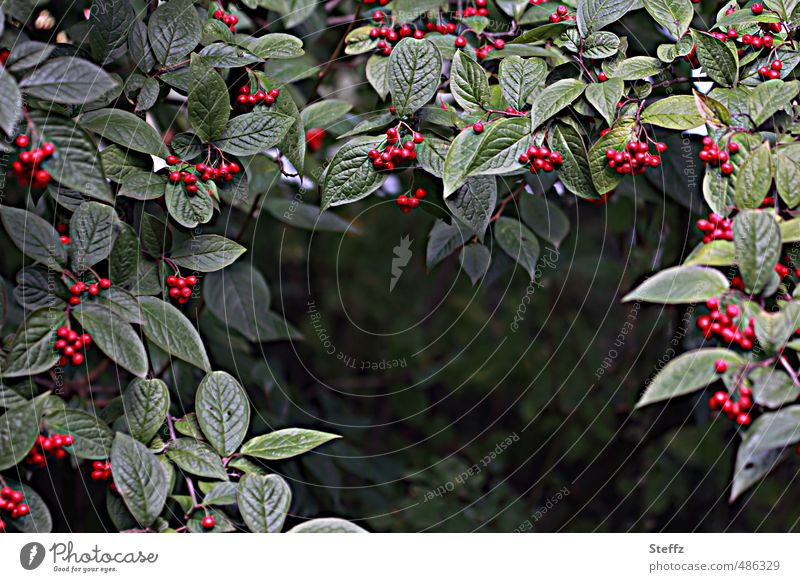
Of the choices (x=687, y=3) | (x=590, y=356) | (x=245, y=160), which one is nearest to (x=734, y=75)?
(x=687, y=3)

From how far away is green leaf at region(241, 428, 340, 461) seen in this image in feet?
1.41

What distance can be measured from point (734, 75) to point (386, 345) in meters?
0.78

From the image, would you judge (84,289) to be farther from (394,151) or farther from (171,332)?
(394,151)

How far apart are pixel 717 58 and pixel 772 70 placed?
0.13 ft

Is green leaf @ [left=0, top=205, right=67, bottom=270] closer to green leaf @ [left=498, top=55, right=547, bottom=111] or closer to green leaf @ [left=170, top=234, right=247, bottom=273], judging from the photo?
green leaf @ [left=170, top=234, right=247, bottom=273]

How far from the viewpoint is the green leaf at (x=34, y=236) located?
397 mm

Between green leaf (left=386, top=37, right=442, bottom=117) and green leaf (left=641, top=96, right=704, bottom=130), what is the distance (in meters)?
0.13

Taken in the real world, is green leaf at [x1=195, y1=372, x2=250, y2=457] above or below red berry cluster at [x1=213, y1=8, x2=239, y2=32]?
below

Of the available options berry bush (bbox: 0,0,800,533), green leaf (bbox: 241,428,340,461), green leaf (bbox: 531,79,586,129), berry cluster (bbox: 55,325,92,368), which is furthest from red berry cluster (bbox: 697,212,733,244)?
berry cluster (bbox: 55,325,92,368)

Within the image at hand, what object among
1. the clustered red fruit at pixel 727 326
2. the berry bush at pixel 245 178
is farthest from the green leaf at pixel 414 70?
the clustered red fruit at pixel 727 326

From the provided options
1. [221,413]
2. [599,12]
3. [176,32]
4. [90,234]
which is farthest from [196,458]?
[599,12]

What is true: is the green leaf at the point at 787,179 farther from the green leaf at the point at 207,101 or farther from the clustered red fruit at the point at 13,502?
the clustered red fruit at the point at 13,502

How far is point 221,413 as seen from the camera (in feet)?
1.42

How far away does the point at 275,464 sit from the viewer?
588mm
